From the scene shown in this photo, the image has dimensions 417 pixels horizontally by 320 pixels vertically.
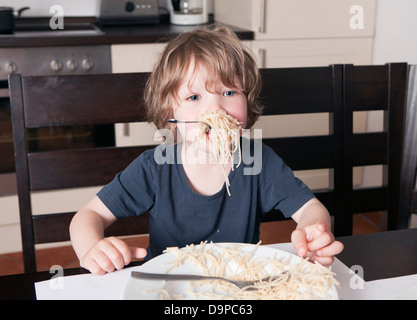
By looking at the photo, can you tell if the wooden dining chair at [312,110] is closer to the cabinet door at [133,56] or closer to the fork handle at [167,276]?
the fork handle at [167,276]

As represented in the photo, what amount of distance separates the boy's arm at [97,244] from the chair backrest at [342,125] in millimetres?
445

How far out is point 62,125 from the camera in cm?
115

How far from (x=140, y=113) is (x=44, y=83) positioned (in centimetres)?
23

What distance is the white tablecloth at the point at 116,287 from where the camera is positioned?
729 mm

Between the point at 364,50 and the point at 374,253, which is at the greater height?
the point at 364,50

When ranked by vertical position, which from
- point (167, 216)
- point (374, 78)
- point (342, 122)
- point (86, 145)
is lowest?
point (86, 145)

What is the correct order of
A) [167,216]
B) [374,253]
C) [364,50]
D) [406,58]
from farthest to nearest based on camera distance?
[364,50] → [406,58] → [167,216] → [374,253]

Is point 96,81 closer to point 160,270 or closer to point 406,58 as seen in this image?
point 160,270

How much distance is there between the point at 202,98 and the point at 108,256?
387 millimetres

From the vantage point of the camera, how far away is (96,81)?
1.15m

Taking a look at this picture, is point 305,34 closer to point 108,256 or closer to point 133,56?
point 133,56

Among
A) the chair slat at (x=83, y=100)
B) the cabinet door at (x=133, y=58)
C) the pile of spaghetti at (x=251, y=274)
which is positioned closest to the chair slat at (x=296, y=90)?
the chair slat at (x=83, y=100)

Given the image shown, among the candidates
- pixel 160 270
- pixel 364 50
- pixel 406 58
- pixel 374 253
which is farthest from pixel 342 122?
pixel 364 50

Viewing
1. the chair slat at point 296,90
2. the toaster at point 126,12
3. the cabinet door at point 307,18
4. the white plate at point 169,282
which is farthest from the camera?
the toaster at point 126,12
